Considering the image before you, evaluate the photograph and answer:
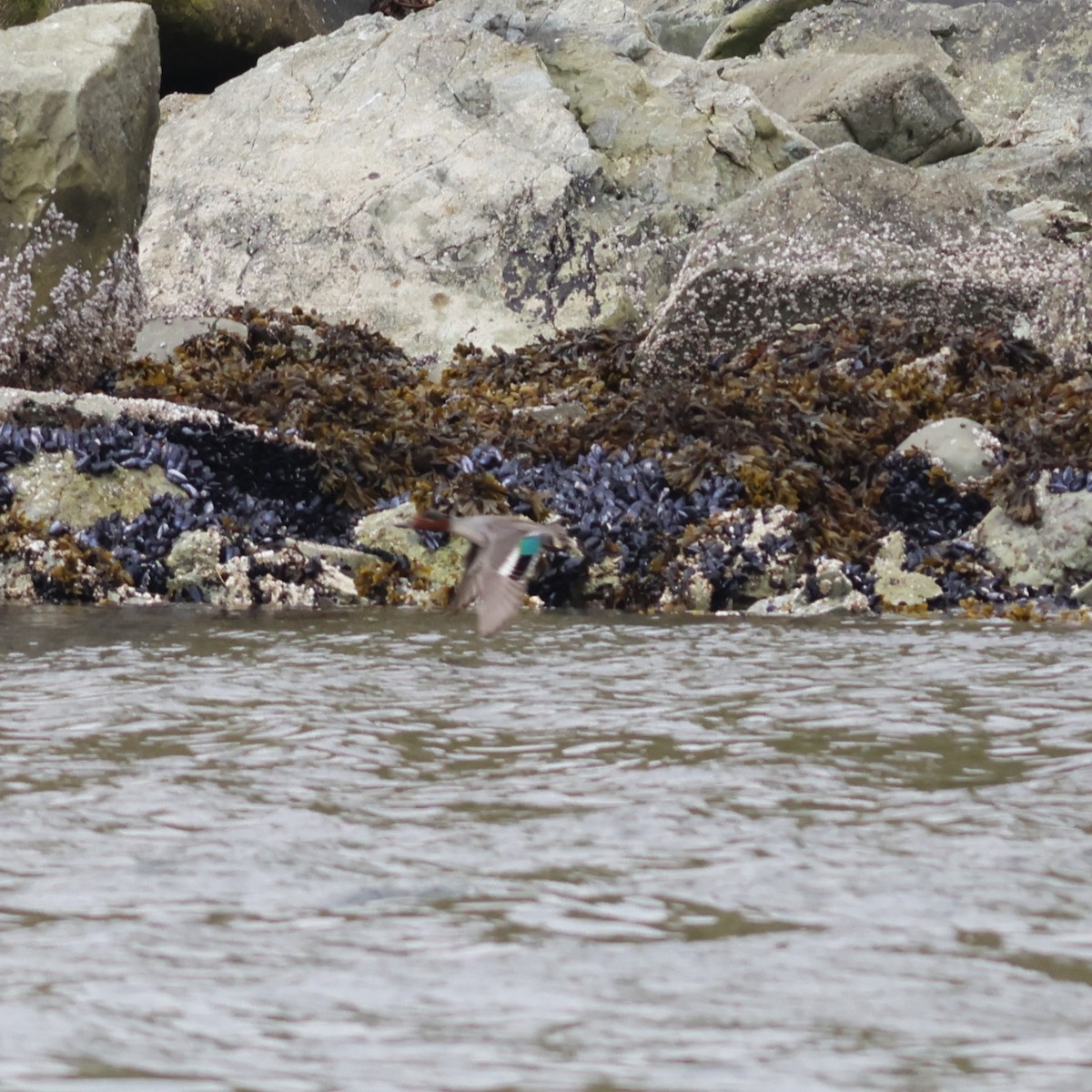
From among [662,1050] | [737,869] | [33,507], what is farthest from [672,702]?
[33,507]

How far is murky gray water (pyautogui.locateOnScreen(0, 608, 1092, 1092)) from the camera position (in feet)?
7.55

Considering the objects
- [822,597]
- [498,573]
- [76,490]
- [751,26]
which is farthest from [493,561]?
[751,26]

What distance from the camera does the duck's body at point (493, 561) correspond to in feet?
17.4

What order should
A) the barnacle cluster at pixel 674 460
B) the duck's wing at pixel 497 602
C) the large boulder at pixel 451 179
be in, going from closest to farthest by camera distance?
the duck's wing at pixel 497 602
the barnacle cluster at pixel 674 460
the large boulder at pixel 451 179

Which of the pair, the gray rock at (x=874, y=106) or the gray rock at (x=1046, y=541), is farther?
the gray rock at (x=874, y=106)

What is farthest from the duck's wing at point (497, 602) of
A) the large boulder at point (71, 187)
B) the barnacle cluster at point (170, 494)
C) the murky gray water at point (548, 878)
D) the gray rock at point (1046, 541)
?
the large boulder at point (71, 187)

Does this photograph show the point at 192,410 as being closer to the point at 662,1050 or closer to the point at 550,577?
the point at 550,577

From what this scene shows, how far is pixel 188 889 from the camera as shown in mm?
3043

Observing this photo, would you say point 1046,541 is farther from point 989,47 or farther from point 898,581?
point 989,47

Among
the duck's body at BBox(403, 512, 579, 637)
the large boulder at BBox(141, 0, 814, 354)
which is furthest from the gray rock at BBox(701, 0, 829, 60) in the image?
the duck's body at BBox(403, 512, 579, 637)

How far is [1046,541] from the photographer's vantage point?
7.45 metres

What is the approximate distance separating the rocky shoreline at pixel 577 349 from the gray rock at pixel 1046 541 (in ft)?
0.06

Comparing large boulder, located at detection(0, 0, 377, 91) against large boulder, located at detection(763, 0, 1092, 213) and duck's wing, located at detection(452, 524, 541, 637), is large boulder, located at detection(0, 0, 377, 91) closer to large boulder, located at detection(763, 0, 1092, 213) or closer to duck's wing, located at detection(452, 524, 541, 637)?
large boulder, located at detection(763, 0, 1092, 213)

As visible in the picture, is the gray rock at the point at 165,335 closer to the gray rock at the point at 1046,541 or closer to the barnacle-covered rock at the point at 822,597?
the barnacle-covered rock at the point at 822,597
